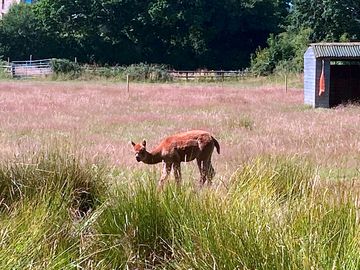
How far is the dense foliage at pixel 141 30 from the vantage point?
213 ft

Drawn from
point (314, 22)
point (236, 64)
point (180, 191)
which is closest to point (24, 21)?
point (236, 64)

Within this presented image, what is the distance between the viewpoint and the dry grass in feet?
32.0

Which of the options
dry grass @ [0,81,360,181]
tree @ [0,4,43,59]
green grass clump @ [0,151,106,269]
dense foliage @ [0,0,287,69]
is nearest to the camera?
green grass clump @ [0,151,106,269]

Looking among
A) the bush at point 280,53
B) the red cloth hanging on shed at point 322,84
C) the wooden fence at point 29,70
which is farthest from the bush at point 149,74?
the red cloth hanging on shed at point 322,84

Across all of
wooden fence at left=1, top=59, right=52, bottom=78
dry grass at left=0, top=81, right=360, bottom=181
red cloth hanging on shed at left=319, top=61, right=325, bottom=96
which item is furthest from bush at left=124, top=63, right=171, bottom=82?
red cloth hanging on shed at left=319, top=61, right=325, bottom=96

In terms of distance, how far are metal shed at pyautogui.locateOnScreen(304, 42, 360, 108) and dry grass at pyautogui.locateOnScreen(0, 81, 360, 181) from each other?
0.88 metres

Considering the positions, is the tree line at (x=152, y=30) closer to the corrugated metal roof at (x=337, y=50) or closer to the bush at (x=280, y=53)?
the bush at (x=280, y=53)

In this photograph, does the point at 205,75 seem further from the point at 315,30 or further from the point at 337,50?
the point at 337,50

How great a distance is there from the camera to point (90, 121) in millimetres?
17359

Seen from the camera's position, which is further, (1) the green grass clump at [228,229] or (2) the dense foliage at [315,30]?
(2) the dense foliage at [315,30]

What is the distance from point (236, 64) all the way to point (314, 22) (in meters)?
10.8

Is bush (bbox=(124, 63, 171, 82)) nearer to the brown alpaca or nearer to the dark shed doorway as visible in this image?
the dark shed doorway

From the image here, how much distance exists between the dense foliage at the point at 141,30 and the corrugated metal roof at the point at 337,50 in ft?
138

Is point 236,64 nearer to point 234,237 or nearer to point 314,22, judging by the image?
point 314,22
